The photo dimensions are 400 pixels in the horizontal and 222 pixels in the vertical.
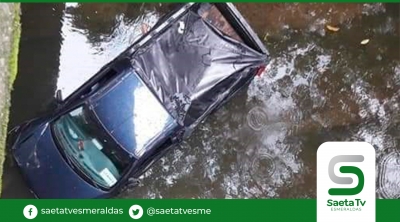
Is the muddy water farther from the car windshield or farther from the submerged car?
the car windshield

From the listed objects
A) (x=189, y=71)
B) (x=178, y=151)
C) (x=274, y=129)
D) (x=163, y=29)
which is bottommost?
(x=274, y=129)

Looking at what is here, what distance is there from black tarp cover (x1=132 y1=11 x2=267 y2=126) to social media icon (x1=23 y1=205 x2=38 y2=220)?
6.36ft

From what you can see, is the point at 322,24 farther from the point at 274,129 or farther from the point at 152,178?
the point at 152,178

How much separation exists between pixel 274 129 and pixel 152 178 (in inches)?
67.3

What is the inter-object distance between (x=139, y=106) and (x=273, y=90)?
1988mm

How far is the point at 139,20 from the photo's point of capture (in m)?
8.79

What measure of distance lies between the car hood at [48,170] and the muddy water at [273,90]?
765 millimetres

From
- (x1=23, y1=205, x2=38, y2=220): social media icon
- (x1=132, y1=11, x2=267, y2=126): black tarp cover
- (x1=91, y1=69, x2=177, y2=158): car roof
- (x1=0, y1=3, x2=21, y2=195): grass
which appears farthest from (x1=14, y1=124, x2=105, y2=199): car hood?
(x1=132, y1=11, x2=267, y2=126): black tarp cover

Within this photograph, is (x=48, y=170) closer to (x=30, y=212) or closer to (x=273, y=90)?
(x=30, y=212)

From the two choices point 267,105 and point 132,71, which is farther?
point 267,105

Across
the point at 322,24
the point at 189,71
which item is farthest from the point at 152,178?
the point at 322,24

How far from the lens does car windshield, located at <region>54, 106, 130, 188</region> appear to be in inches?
310

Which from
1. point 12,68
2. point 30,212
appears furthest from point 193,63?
point 30,212

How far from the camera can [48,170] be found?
793cm
